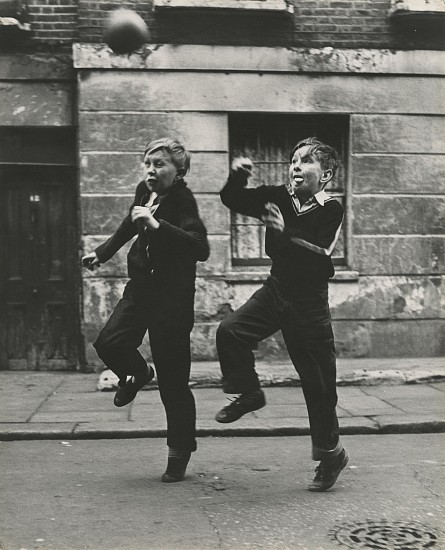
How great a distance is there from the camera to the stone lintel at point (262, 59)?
9.67 m

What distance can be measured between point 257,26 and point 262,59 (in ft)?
1.33

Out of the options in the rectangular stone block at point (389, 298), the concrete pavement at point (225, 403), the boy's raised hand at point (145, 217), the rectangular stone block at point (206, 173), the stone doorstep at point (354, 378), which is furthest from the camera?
the rectangular stone block at point (389, 298)

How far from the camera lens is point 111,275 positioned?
9781 mm

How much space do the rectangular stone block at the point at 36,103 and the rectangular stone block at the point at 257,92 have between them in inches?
11.5

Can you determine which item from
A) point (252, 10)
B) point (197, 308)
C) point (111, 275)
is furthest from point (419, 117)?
point (111, 275)

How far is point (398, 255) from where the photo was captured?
10.2 m

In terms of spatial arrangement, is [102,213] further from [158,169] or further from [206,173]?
[158,169]

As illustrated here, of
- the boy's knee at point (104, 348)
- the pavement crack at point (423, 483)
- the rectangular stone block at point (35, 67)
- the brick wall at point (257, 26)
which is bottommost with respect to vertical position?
the pavement crack at point (423, 483)

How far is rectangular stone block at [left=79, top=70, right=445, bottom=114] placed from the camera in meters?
9.72

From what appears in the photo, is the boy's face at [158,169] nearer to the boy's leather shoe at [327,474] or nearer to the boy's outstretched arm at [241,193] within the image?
the boy's outstretched arm at [241,193]

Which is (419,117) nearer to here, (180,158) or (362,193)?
(362,193)

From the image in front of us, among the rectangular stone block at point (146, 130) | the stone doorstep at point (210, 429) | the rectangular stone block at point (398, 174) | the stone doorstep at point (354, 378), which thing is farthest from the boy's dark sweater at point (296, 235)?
the rectangular stone block at point (398, 174)

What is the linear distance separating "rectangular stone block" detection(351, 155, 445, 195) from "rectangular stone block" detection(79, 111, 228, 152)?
1709 mm

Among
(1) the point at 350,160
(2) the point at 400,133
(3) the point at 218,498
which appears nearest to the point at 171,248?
(3) the point at 218,498
